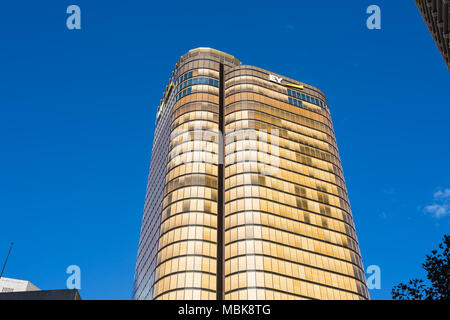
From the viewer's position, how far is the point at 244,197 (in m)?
90.0

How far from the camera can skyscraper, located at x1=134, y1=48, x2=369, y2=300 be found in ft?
266

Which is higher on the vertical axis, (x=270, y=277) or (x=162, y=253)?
(x=162, y=253)

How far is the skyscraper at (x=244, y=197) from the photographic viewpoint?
3194 inches

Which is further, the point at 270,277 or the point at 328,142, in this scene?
the point at 328,142

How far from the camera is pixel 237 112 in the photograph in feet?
343

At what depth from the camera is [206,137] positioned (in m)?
99.9

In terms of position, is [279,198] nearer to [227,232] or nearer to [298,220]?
[298,220]
